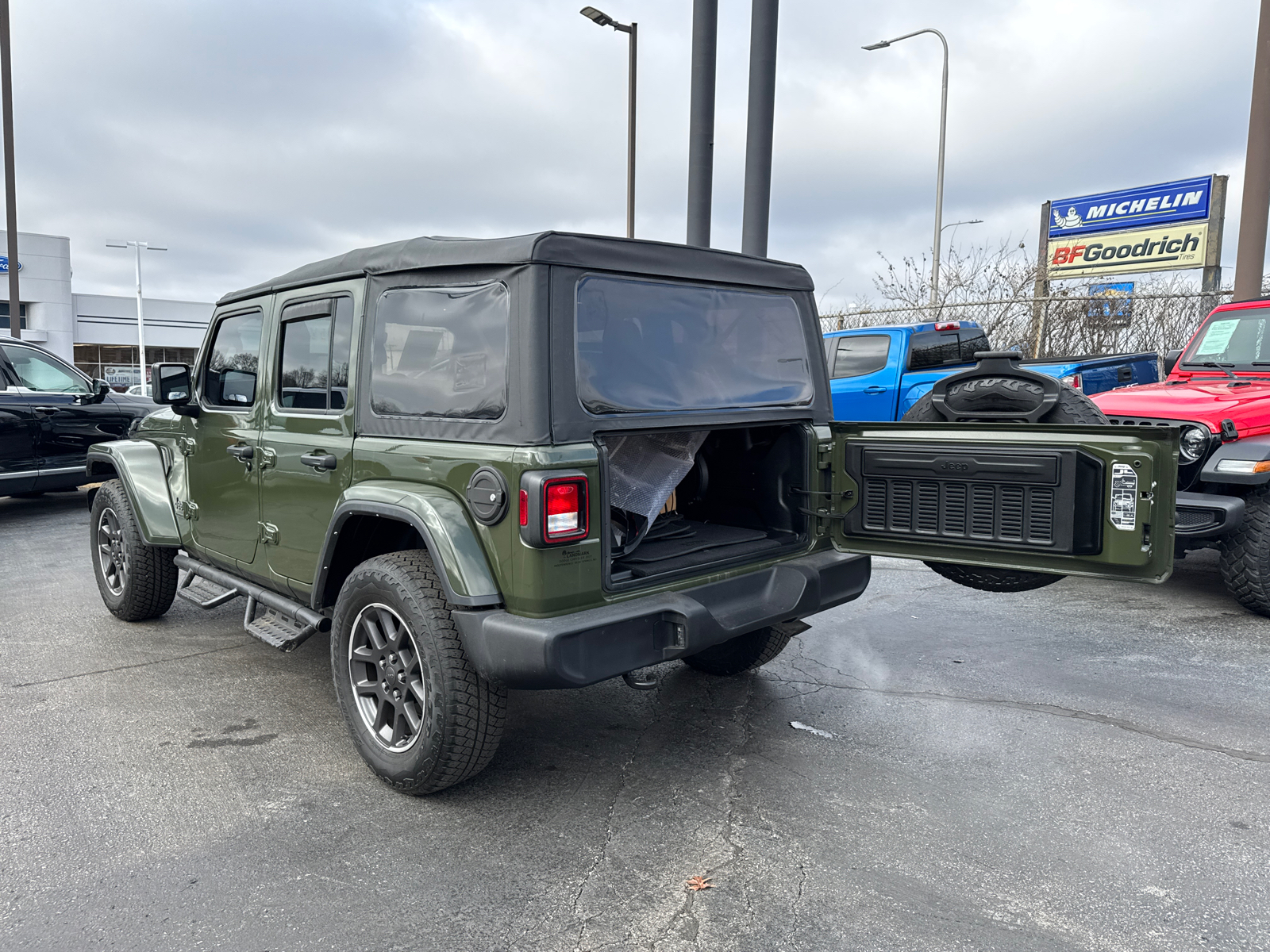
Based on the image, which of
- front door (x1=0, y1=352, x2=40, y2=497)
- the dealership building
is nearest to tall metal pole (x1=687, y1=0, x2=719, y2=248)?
front door (x1=0, y1=352, x2=40, y2=497)

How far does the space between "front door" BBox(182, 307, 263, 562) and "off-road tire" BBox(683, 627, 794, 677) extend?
2.18m

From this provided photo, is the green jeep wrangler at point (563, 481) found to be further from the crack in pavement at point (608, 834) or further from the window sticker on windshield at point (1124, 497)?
the crack in pavement at point (608, 834)

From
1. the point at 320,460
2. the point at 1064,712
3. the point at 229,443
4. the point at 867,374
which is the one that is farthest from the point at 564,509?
the point at 867,374

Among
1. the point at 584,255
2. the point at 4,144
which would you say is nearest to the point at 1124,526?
the point at 584,255

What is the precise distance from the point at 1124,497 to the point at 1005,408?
0.91 m

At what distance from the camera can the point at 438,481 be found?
3.11 meters

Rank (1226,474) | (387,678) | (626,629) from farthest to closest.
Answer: (1226,474) → (387,678) → (626,629)

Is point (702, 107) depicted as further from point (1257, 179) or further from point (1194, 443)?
point (1257, 179)

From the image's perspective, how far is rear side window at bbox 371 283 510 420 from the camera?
9.89ft

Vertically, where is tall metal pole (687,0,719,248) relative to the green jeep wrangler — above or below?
above

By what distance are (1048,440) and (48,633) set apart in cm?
540

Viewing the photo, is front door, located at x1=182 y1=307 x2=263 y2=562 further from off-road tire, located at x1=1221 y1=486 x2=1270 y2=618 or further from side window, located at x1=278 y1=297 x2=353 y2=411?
off-road tire, located at x1=1221 y1=486 x2=1270 y2=618

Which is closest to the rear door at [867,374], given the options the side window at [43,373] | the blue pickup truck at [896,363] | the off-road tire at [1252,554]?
the blue pickup truck at [896,363]

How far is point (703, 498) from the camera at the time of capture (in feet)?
13.8
